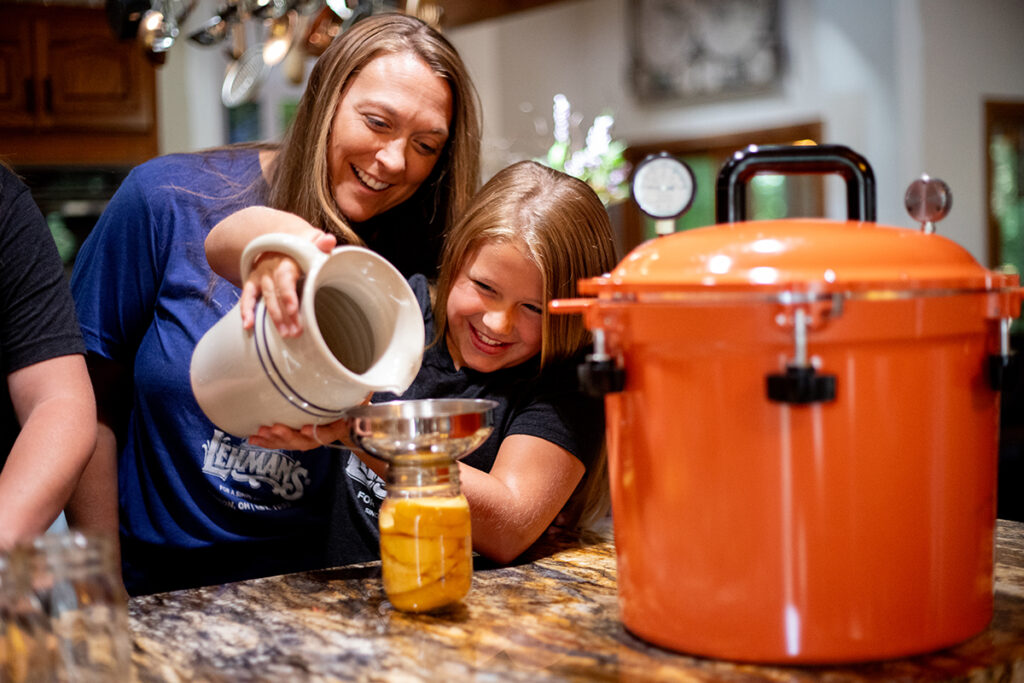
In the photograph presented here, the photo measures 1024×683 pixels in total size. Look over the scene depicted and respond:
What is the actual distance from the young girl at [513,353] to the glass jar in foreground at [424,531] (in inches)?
7.1

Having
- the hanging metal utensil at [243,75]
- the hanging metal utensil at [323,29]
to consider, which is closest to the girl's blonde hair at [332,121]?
the hanging metal utensil at [323,29]

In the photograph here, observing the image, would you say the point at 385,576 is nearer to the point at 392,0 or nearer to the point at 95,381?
the point at 95,381

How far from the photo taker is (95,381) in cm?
147

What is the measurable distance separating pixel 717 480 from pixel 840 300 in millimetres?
169

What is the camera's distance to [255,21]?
2564 mm

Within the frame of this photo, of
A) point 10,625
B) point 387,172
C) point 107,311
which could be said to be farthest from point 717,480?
point 107,311

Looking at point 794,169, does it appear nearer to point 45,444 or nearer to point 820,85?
point 45,444

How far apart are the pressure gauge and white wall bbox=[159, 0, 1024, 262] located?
3280 mm

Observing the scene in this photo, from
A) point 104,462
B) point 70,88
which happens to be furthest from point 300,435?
point 70,88

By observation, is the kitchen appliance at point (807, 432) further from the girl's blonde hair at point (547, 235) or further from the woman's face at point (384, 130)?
the woman's face at point (384, 130)

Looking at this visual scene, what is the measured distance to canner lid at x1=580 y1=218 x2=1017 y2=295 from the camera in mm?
776

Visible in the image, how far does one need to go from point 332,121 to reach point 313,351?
645 mm

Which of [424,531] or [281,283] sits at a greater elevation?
[281,283]

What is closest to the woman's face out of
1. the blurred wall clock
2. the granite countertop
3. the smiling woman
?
the smiling woman
